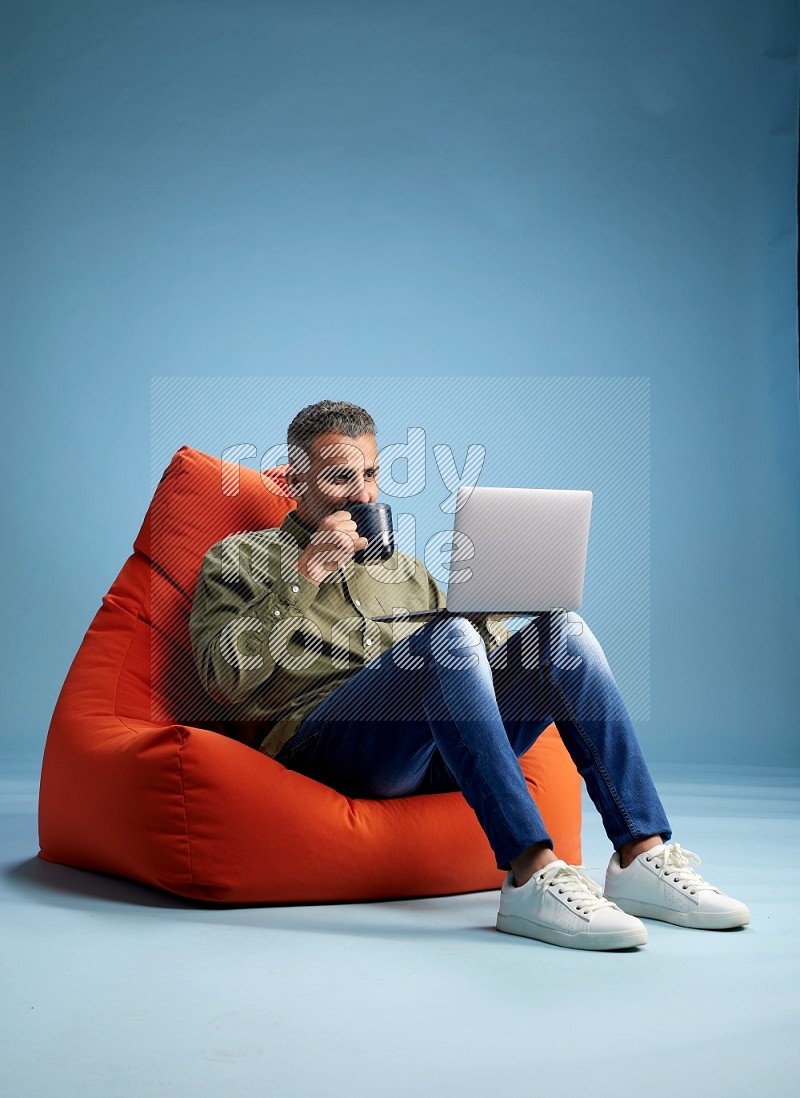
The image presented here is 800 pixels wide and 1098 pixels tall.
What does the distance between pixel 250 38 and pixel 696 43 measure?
1297 mm

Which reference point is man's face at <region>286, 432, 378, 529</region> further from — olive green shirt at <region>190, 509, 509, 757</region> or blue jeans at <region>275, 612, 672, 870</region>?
blue jeans at <region>275, 612, 672, 870</region>

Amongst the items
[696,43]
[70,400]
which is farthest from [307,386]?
[696,43]

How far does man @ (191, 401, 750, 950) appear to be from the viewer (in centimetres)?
151

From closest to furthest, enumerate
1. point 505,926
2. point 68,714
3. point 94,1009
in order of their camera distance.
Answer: point 94,1009 < point 505,926 < point 68,714

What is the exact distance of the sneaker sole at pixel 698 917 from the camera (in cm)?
156

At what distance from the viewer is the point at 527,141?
3617 mm

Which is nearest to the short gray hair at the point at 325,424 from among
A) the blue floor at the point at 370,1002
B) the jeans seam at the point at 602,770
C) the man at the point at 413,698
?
the man at the point at 413,698

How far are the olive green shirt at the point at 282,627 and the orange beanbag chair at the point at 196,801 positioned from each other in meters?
0.08

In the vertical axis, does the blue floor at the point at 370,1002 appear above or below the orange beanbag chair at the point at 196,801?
below

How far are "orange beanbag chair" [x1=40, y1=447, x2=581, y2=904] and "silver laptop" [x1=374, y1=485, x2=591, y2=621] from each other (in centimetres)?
33

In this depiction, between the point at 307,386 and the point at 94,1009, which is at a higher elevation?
the point at 307,386

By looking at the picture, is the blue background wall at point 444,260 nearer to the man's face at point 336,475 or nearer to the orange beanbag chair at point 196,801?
the orange beanbag chair at point 196,801

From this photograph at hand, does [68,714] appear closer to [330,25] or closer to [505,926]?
[505,926]

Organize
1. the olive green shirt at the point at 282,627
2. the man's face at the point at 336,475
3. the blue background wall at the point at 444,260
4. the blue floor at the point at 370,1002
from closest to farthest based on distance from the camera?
the blue floor at the point at 370,1002
the olive green shirt at the point at 282,627
the man's face at the point at 336,475
the blue background wall at the point at 444,260
